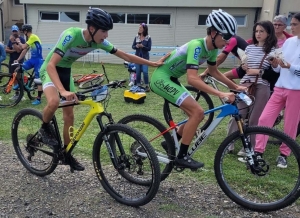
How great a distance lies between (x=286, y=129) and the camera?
14.5 feet

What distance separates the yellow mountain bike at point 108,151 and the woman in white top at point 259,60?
1.49m

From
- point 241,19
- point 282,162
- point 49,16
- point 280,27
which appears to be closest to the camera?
point 282,162

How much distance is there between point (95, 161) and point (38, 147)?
966 mm

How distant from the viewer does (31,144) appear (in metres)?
4.12

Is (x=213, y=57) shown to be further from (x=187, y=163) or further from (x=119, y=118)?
(x=119, y=118)

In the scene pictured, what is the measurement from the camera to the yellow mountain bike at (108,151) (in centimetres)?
327

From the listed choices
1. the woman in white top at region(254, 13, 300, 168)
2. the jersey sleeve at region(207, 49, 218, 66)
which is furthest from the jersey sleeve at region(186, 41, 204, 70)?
the woman in white top at region(254, 13, 300, 168)

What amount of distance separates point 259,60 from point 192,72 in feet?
5.23

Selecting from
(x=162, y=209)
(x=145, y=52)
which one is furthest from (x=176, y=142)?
(x=145, y=52)

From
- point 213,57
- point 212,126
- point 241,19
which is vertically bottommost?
point 212,126

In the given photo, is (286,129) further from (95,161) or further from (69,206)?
(69,206)

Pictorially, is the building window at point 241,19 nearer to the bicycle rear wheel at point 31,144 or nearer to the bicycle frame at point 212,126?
the bicycle frame at point 212,126

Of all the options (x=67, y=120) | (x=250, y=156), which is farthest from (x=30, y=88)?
(x=250, y=156)

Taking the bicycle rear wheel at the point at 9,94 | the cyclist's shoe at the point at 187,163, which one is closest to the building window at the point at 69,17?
the bicycle rear wheel at the point at 9,94
